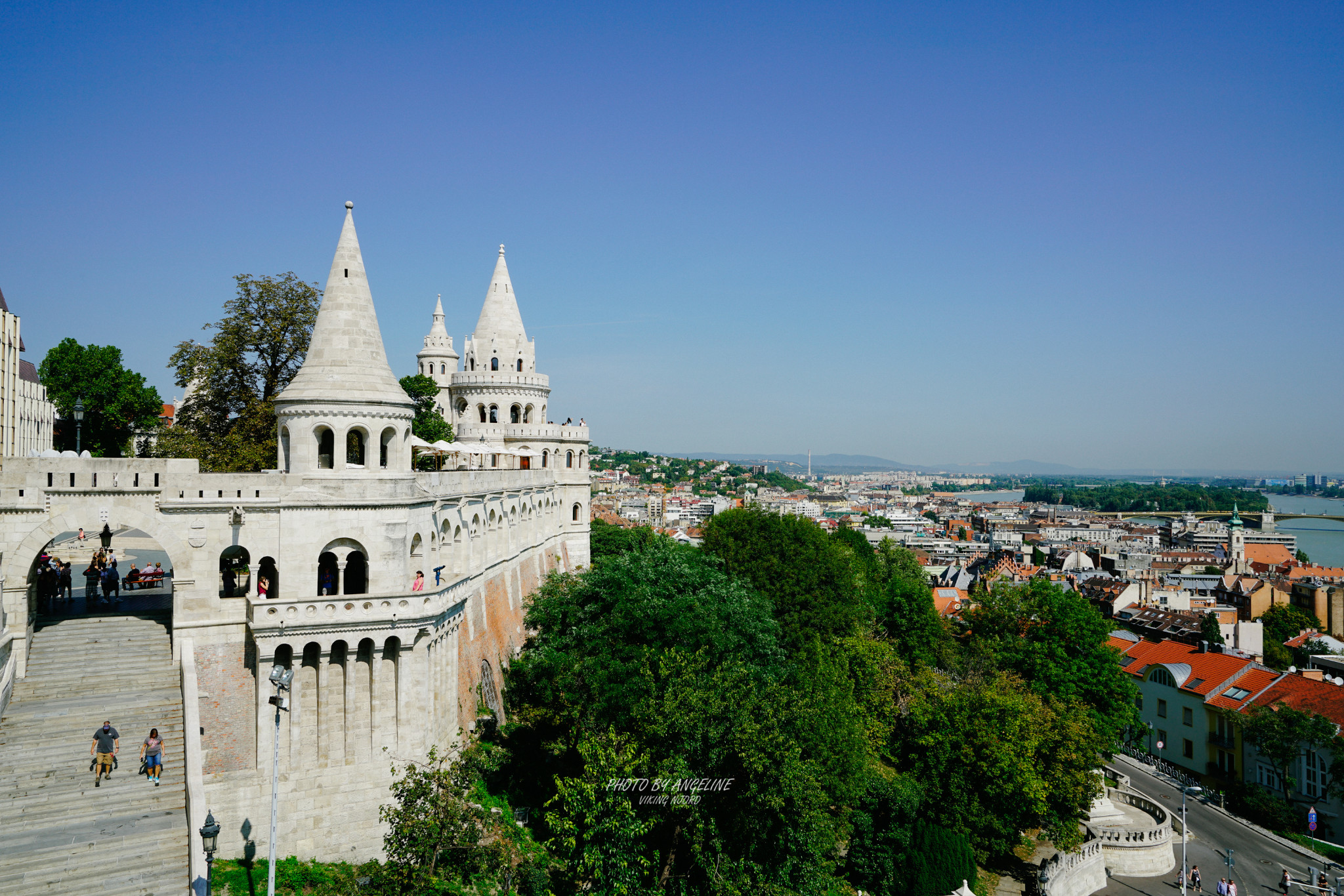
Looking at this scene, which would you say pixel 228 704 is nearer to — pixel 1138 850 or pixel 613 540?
pixel 1138 850

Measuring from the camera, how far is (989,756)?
30.2 m

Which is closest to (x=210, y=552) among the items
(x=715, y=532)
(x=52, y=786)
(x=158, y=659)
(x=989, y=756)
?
(x=158, y=659)

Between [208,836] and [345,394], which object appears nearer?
[208,836]

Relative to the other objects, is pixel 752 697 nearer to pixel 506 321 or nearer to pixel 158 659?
pixel 158 659

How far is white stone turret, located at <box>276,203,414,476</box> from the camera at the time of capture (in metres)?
24.2

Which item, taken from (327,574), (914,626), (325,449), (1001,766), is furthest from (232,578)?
(914,626)

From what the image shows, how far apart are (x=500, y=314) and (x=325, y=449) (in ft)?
73.5

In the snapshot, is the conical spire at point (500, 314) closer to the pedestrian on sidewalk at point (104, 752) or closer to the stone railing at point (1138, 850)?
the pedestrian on sidewalk at point (104, 752)

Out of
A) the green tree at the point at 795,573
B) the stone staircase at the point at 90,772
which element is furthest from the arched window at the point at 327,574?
the green tree at the point at 795,573

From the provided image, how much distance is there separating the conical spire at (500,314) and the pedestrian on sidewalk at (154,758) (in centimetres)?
3008

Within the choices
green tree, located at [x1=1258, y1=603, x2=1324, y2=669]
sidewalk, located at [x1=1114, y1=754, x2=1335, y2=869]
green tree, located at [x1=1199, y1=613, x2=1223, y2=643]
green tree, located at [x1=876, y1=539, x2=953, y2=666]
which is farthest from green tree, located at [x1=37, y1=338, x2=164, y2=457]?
green tree, located at [x1=1258, y1=603, x2=1324, y2=669]

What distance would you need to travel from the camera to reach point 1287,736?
39531 millimetres

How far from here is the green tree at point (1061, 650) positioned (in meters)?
41.6

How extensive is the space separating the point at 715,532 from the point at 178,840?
3185 cm
